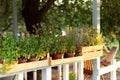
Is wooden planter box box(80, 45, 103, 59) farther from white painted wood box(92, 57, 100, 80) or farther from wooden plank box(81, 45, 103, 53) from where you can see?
white painted wood box(92, 57, 100, 80)

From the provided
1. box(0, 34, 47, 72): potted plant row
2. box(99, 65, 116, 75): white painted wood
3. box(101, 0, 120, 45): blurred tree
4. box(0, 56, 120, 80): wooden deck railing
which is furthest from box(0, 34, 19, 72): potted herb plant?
box(101, 0, 120, 45): blurred tree

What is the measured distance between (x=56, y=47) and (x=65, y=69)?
584 millimetres

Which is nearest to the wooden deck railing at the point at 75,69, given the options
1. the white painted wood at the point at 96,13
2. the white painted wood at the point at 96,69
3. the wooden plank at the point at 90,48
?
the white painted wood at the point at 96,69

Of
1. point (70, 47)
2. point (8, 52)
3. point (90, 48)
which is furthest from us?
point (90, 48)

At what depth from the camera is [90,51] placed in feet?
11.1

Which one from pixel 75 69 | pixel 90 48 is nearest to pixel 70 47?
pixel 90 48

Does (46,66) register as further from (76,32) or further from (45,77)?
(76,32)

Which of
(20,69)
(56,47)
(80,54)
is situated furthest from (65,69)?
(20,69)

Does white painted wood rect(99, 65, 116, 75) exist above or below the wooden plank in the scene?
below

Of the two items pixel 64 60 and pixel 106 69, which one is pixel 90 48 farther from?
pixel 106 69

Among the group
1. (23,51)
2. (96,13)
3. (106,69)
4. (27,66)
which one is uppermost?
(96,13)

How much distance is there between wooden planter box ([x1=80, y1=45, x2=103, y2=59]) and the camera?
127 inches

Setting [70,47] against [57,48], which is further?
[70,47]

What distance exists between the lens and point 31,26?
4309 mm
